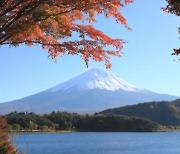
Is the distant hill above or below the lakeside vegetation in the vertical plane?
above

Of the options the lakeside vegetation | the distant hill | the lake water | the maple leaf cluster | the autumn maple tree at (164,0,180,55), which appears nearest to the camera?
the autumn maple tree at (164,0,180,55)

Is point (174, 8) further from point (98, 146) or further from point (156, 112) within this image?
point (156, 112)

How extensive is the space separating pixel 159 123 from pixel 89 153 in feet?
249

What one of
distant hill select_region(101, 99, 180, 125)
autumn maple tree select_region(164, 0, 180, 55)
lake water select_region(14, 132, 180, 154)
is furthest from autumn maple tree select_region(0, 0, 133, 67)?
distant hill select_region(101, 99, 180, 125)

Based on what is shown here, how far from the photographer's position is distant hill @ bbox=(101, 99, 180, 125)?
119 metres

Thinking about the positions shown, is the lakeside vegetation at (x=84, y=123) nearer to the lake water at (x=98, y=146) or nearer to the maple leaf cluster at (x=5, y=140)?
the lake water at (x=98, y=146)

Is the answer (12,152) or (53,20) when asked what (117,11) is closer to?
(53,20)

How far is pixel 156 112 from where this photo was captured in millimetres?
121750

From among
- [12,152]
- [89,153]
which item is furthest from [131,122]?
[12,152]

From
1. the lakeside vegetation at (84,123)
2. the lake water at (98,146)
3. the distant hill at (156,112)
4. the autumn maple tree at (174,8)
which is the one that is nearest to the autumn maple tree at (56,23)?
the autumn maple tree at (174,8)

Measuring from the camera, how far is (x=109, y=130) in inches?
3971

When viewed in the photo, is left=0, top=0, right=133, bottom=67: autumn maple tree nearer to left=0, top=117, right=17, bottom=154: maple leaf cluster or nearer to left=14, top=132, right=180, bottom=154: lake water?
left=0, top=117, right=17, bottom=154: maple leaf cluster

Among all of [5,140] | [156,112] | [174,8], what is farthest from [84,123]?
[174,8]

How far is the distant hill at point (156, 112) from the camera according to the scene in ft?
391
